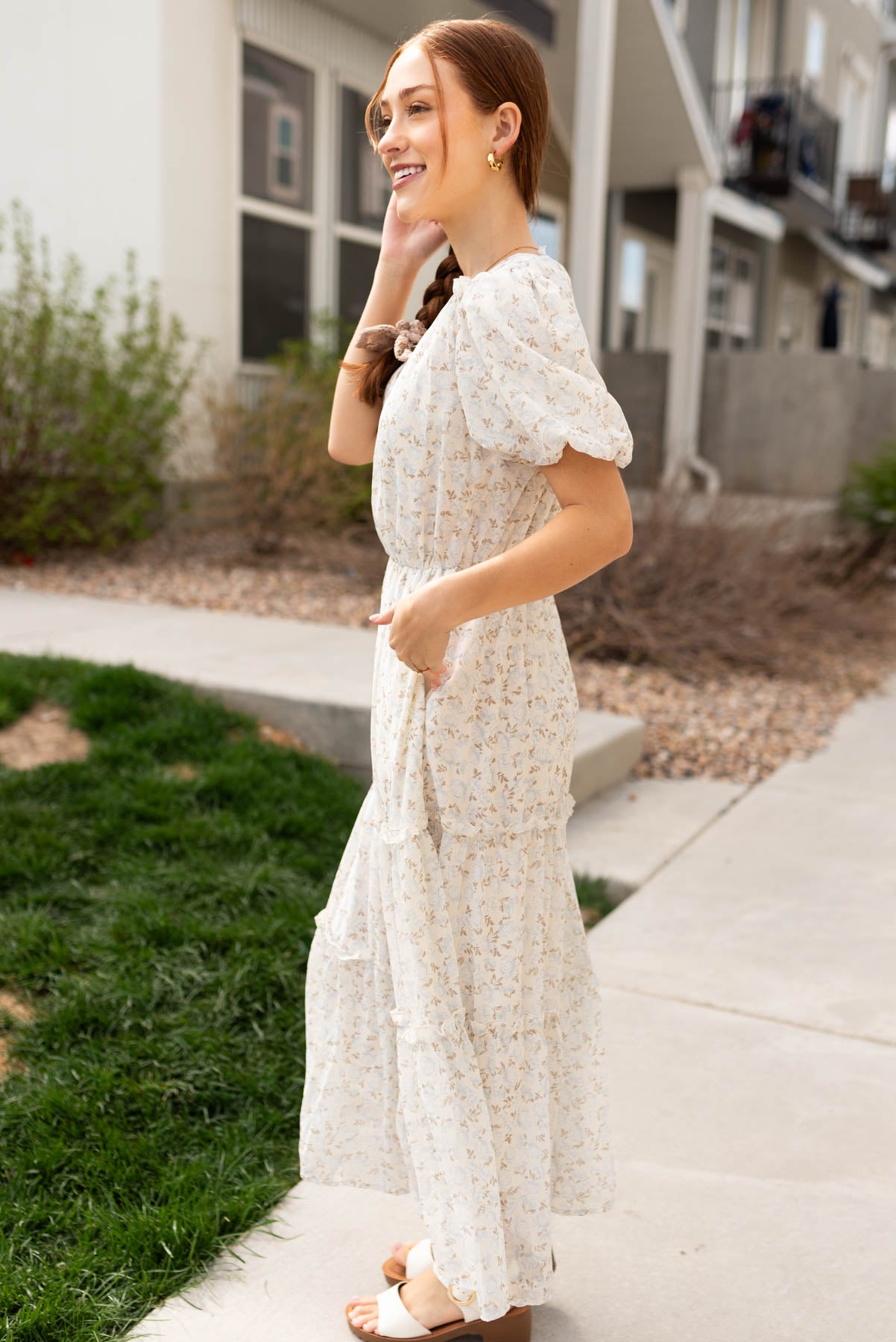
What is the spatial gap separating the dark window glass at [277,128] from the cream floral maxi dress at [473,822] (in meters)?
8.11

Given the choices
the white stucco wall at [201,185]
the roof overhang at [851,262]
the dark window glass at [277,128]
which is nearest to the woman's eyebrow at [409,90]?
the white stucco wall at [201,185]

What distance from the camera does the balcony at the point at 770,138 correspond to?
557 inches

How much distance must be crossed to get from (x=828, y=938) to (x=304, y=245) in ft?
25.6

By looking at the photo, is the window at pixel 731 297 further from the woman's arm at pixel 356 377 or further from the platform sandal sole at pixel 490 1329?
the platform sandal sole at pixel 490 1329

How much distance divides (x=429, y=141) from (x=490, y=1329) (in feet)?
5.34

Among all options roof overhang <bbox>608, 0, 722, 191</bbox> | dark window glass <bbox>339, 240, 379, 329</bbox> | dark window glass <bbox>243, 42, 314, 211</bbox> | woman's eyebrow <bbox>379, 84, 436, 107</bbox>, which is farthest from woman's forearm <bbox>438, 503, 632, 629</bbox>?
roof overhang <bbox>608, 0, 722, 191</bbox>

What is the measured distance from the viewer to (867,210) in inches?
734

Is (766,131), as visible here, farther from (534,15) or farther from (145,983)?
(145,983)

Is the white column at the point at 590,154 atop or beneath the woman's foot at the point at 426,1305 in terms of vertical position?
atop

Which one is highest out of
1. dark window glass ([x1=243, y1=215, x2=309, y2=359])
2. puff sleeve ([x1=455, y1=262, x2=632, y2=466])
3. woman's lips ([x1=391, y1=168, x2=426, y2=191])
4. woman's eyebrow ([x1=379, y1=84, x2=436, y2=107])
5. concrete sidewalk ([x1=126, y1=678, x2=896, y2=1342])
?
dark window glass ([x1=243, y1=215, x2=309, y2=359])

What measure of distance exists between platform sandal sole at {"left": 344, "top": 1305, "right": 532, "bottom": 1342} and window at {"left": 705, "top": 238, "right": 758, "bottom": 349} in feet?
48.4

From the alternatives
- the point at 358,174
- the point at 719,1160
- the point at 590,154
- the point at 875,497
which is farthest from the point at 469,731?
the point at 358,174

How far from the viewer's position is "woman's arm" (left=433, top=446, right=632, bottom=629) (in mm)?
1450

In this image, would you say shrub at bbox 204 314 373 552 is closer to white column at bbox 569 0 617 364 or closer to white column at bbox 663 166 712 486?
white column at bbox 569 0 617 364
